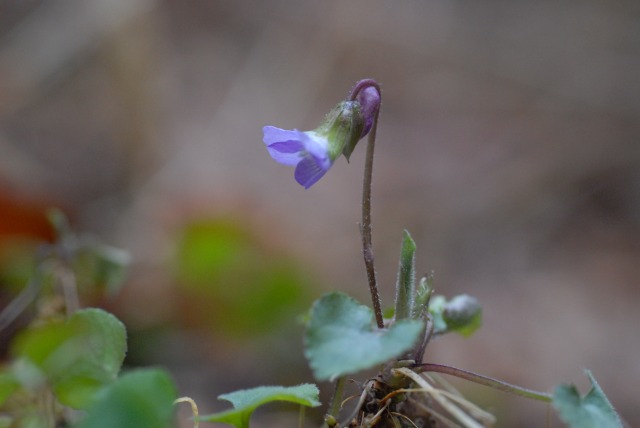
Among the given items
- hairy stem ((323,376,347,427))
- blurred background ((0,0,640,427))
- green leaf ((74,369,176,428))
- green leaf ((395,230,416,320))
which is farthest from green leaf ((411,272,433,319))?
blurred background ((0,0,640,427))

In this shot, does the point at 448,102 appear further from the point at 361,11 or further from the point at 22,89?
the point at 22,89

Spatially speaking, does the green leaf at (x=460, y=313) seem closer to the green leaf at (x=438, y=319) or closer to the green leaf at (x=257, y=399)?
the green leaf at (x=438, y=319)

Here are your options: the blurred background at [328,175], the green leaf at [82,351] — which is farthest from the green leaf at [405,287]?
the blurred background at [328,175]

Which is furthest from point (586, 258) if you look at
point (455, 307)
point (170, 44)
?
point (170, 44)

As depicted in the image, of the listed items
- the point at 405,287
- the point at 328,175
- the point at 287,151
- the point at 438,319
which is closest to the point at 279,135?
the point at 287,151

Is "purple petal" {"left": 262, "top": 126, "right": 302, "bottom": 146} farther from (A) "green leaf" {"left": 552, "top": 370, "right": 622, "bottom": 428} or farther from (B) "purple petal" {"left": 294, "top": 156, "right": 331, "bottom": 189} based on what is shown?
(A) "green leaf" {"left": 552, "top": 370, "right": 622, "bottom": 428}
